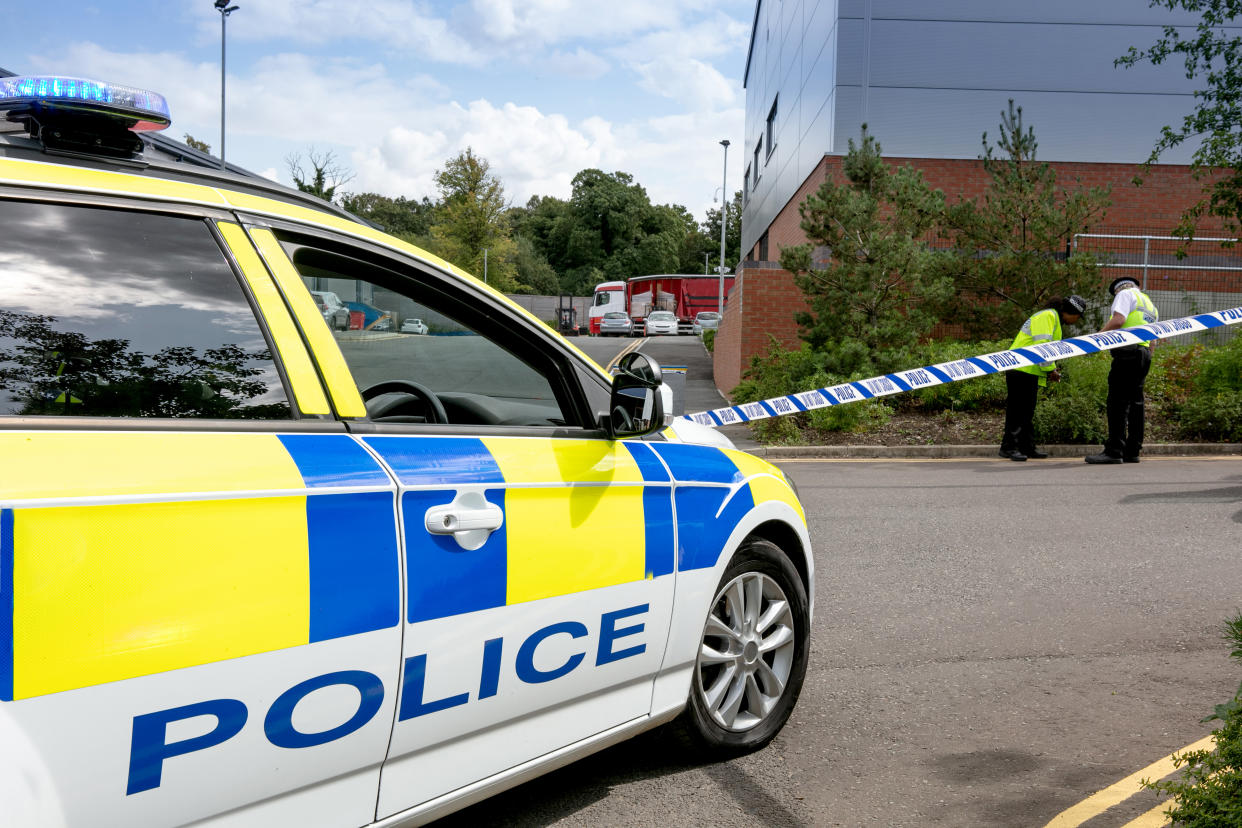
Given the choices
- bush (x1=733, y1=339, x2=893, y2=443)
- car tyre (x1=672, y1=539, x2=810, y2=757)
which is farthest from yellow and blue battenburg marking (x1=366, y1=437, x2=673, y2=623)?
bush (x1=733, y1=339, x2=893, y2=443)

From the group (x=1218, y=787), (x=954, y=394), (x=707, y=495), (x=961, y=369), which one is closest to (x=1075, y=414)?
(x=954, y=394)

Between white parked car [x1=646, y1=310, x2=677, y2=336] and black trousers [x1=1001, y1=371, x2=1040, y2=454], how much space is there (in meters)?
39.5

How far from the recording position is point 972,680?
4.40 meters

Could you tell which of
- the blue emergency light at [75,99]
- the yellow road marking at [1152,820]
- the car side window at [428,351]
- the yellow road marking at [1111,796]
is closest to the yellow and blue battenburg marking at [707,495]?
the car side window at [428,351]

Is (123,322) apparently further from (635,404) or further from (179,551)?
(635,404)

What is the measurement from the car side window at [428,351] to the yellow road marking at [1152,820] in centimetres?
202

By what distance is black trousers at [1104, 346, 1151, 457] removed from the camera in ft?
34.8

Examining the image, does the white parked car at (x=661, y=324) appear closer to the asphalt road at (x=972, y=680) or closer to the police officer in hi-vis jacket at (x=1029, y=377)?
the police officer in hi-vis jacket at (x=1029, y=377)

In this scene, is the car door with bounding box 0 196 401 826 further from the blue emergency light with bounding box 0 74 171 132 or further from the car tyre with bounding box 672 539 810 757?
the car tyre with bounding box 672 539 810 757

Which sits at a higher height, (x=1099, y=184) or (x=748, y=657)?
(x=1099, y=184)

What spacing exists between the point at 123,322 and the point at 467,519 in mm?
843

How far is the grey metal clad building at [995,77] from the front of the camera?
1992 centimetres

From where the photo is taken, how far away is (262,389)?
2227mm

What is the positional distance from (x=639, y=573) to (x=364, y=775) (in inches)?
39.4
